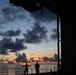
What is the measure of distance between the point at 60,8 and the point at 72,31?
2.92 meters

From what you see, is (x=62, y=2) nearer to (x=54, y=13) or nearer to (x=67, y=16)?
(x=67, y=16)

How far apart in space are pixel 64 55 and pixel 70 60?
0.96m

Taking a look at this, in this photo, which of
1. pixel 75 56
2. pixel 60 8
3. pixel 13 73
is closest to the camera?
pixel 75 56

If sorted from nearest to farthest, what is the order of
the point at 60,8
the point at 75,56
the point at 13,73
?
1. the point at 75,56
2. the point at 60,8
3. the point at 13,73

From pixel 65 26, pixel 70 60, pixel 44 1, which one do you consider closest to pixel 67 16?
pixel 65 26

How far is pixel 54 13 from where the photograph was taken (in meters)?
29.1

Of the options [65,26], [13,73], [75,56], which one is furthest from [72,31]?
[13,73]

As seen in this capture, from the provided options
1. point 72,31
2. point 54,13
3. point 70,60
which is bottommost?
point 70,60

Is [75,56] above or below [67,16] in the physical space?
below

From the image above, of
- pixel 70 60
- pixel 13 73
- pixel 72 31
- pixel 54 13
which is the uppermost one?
pixel 54 13

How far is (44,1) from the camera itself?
83.3ft

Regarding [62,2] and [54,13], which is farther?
[54,13]

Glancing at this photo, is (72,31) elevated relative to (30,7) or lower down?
lower down

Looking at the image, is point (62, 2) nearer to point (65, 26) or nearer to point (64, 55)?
point (65, 26)
